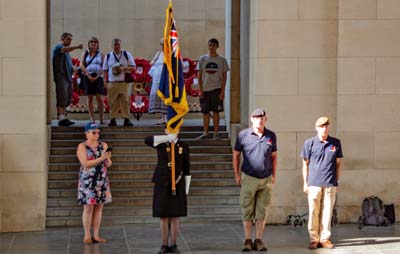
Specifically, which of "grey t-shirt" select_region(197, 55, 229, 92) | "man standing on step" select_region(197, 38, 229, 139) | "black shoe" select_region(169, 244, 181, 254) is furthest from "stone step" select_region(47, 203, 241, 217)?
"black shoe" select_region(169, 244, 181, 254)

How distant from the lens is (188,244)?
43.7 feet

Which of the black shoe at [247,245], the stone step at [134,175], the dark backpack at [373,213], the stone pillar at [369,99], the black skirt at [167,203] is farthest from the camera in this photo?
the stone step at [134,175]

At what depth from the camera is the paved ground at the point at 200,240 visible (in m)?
12.8

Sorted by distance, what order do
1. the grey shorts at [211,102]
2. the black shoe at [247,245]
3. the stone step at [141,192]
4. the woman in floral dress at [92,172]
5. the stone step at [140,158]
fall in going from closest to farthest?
the black shoe at [247,245] → the woman in floral dress at [92,172] → the stone step at [141,192] → the stone step at [140,158] → the grey shorts at [211,102]

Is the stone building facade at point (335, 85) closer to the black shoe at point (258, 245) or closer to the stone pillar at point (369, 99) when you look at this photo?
the stone pillar at point (369, 99)

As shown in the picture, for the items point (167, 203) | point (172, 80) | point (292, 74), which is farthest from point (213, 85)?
point (167, 203)

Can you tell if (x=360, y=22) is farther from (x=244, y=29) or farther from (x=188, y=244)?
(x=188, y=244)

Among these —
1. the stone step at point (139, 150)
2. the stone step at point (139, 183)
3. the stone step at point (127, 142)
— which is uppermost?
the stone step at point (127, 142)

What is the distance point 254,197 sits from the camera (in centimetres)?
1270

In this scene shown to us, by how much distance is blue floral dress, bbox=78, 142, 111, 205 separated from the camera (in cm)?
1303

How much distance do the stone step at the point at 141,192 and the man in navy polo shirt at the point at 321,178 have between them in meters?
3.43

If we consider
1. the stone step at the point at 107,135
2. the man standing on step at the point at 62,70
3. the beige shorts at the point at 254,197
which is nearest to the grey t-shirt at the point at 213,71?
the stone step at the point at 107,135

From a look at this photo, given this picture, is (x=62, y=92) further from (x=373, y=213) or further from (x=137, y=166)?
(x=373, y=213)

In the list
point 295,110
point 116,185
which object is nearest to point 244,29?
point 295,110
